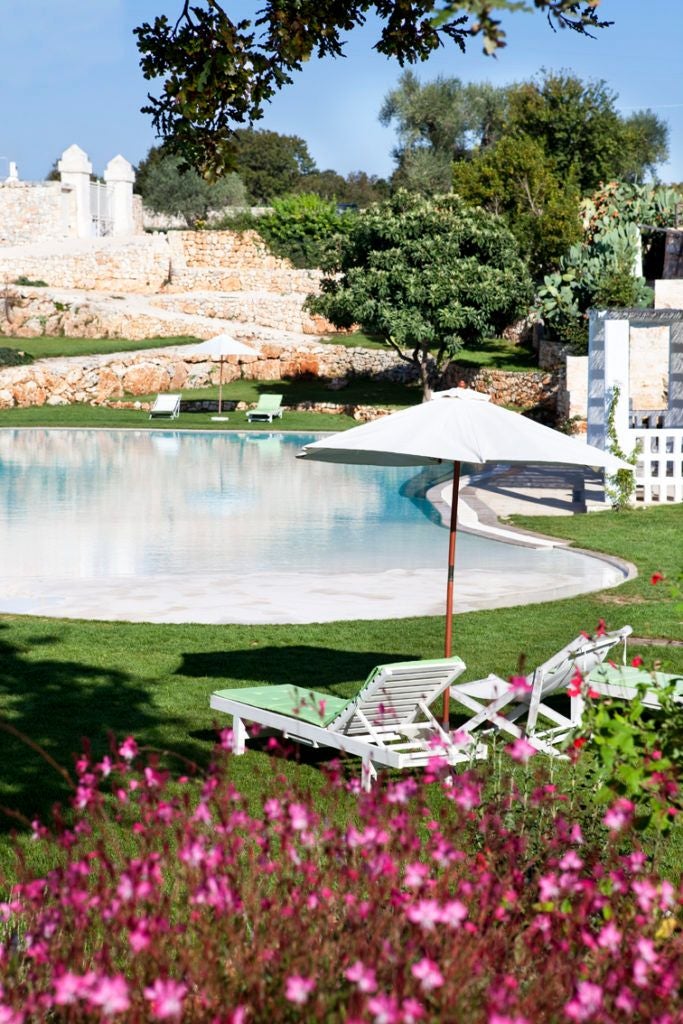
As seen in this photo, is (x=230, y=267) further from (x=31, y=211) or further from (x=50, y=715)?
(x=50, y=715)

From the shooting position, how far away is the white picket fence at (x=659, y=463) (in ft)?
57.3

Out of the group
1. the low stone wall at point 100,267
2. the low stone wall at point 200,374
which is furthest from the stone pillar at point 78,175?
the low stone wall at point 200,374

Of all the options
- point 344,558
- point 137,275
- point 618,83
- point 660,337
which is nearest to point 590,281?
point 660,337

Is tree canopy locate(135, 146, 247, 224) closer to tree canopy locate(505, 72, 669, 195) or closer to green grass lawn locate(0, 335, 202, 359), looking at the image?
tree canopy locate(505, 72, 669, 195)

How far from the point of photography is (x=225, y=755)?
3463mm

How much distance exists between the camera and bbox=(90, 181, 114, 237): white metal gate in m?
55.8

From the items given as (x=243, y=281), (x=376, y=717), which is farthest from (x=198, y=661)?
(x=243, y=281)

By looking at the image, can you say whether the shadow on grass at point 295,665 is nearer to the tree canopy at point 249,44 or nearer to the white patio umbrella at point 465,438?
the white patio umbrella at point 465,438

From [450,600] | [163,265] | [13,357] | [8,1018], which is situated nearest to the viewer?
[8,1018]

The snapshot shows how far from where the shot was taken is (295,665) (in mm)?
8758

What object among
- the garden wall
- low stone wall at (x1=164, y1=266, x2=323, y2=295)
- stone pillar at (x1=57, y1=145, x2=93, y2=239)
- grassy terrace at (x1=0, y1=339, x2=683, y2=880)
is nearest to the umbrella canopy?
grassy terrace at (x1=0, y1=339, x2=683, y2=880)

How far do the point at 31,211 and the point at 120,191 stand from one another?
548cm

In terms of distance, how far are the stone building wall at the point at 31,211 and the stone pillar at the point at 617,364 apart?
134 feet

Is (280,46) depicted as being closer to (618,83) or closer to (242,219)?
(242,219)
